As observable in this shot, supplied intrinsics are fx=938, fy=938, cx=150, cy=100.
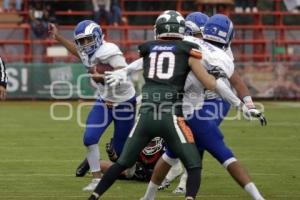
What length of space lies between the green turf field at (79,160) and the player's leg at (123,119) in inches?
20.1

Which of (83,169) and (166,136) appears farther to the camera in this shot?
(83,169)

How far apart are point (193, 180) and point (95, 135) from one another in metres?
1.84

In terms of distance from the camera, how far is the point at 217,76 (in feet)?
26.0

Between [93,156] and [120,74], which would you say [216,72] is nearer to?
[120,74]

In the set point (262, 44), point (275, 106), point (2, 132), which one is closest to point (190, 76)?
point (2, 132)

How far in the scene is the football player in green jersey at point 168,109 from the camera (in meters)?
7.51

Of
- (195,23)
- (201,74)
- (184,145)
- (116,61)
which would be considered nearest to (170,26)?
(201,74)

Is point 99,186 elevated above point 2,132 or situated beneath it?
elevated above

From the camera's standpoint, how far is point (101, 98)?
943 centimetres

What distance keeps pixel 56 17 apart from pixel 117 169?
1776 centimetres

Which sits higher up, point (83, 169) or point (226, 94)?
point (226, 94)

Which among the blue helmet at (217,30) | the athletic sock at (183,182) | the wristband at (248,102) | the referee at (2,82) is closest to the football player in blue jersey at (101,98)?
the athletic sock at (183,182)

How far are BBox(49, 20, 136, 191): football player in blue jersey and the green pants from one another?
160cm

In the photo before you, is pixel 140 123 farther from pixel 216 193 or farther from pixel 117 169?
pixel 216 193
